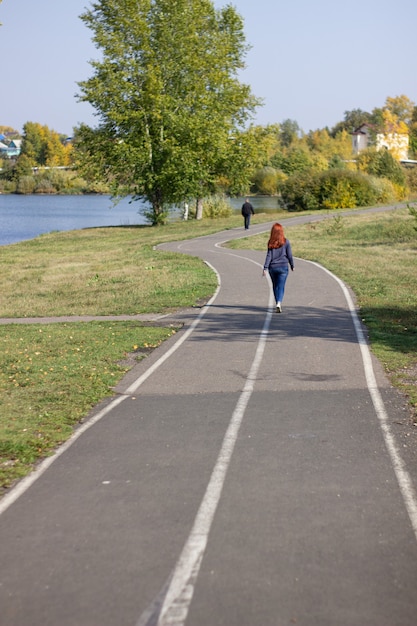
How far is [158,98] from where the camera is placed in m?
53.9

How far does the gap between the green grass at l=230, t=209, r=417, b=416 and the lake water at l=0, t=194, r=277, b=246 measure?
22.8 metres

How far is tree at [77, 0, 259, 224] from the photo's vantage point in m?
54.5

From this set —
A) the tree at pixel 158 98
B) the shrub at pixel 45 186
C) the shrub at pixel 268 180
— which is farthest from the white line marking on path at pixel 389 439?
the shrub at pixel 45 186

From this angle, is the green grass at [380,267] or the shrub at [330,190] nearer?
the green grass at [380,267]

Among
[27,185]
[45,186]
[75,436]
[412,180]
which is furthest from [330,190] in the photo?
[27,185]

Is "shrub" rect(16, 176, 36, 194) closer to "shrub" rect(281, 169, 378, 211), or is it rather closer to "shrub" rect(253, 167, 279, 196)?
"shrub" rect(253, 167, 279, 196)

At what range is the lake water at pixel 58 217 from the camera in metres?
66.8

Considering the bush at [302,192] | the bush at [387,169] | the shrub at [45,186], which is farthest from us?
Result: the shrub at [45,186]

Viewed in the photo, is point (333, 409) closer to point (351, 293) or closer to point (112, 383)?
point (112, 383)

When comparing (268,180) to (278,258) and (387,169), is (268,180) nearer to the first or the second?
(387,169)

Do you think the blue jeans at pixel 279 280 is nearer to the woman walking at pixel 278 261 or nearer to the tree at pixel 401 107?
the woman walking at pixel 278 261

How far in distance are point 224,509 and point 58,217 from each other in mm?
77083

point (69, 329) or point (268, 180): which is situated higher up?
point (268, 180)

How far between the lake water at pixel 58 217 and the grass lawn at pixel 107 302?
57.7 feet
